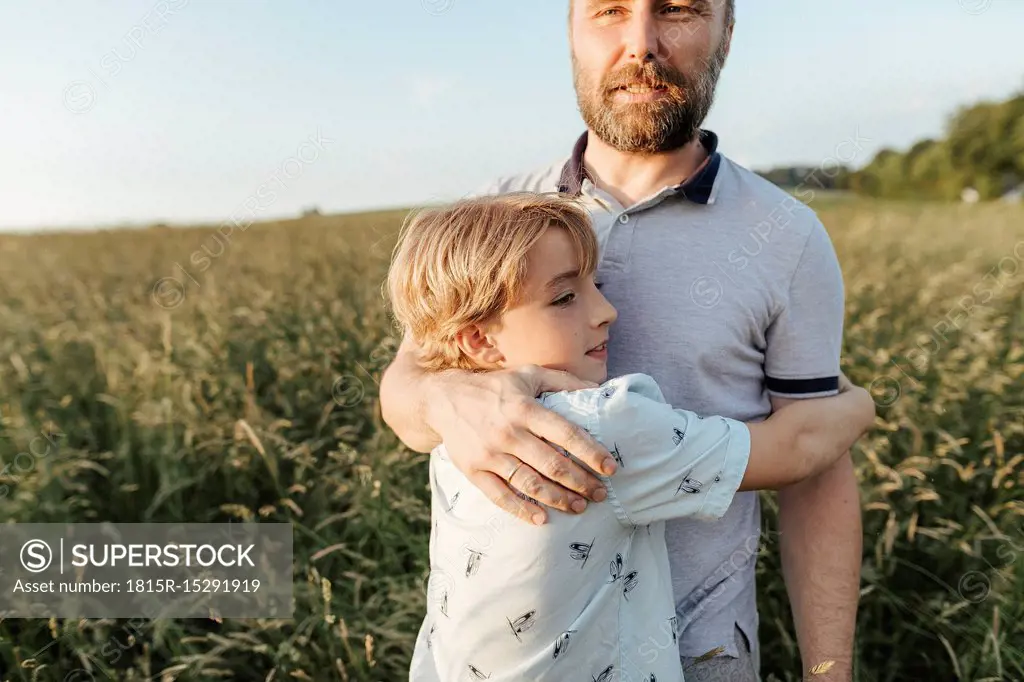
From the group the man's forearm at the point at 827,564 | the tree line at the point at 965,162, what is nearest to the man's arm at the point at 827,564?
the man's forearm at the point at 827,564

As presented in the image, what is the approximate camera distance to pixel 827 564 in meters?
2.13

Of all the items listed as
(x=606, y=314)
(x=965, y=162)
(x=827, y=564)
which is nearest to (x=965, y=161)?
(x=965, y=162)

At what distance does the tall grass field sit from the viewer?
107 inches

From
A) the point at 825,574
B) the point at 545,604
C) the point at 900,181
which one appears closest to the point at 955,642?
the point at 825,574

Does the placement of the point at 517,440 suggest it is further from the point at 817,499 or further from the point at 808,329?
the point at 817,499

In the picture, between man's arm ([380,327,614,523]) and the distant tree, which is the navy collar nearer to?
man's arm ([380,327,614,523])

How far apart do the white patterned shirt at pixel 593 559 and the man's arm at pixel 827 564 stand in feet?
2.22

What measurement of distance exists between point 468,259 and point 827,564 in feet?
4.20

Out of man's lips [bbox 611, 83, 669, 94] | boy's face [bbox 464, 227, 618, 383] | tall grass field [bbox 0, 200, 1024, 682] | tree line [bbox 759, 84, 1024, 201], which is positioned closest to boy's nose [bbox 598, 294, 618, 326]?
boy's face [bbox 464, 227, 618, 383]

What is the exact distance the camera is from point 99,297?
4.72 metres

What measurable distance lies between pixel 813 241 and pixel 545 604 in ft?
3.54

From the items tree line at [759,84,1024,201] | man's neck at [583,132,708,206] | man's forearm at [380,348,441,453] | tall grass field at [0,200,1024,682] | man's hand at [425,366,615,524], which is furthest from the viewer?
tree line at [759,84,1024,201]

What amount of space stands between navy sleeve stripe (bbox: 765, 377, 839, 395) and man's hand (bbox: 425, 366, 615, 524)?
63 cm

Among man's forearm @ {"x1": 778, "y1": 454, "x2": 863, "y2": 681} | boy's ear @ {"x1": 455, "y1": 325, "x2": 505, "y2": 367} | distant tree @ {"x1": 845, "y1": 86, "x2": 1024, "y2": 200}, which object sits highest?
distant tree @ {"x1": 845, "y1": 86, "x2": 1024, "y2": 200}
